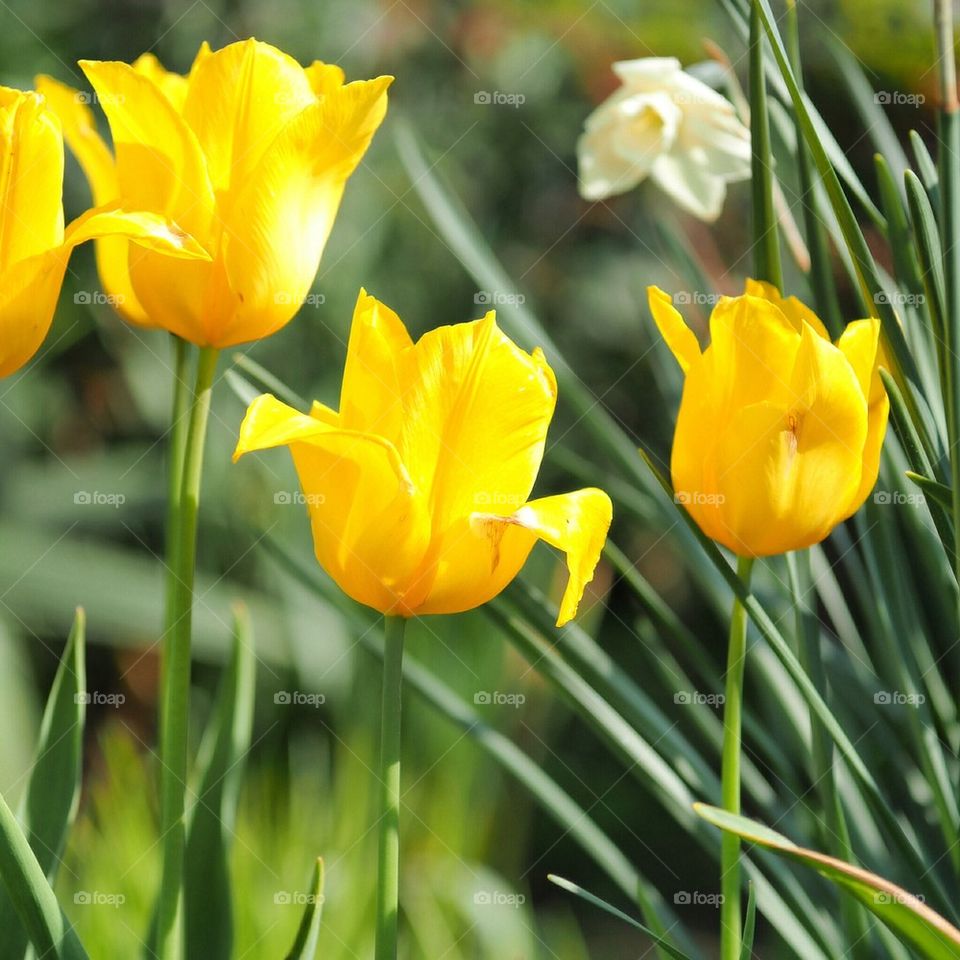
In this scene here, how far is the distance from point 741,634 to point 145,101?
0.77 ft

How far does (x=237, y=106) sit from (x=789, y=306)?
0.18 metres

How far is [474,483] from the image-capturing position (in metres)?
0.30

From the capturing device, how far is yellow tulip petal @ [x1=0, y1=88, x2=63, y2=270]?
0.29 metres

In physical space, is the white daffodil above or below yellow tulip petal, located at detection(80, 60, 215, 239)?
below

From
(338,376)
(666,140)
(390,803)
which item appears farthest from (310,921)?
(338,376)

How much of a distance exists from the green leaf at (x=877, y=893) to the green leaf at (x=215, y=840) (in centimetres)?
21

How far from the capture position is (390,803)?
285 millimetres

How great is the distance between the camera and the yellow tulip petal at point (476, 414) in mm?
299

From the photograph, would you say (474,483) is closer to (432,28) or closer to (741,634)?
(741,634)

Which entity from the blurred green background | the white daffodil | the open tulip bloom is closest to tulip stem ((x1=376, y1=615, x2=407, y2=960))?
the open tulip bloom

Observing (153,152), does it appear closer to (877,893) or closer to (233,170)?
(233,170)

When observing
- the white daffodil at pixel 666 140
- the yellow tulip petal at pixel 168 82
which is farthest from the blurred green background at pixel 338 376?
the yellow tulip petal at pixel 168 82

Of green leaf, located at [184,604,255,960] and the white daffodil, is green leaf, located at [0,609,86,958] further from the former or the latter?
the white daffodil

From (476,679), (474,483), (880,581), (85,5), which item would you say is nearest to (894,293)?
(880,581)
